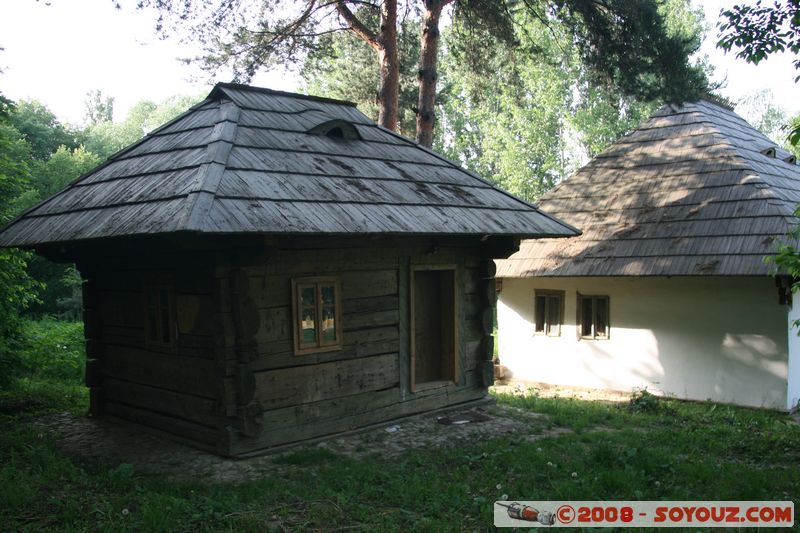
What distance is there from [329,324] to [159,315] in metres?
1.89

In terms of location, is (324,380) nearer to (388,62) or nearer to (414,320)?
(414,320)

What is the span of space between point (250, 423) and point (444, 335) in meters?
3.28

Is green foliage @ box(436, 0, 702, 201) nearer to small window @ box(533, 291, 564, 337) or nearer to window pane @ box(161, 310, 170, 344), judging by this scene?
small window @ box(533, 291, 564, 337)

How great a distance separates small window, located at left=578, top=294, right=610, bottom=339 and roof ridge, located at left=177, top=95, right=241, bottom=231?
23.0 feet

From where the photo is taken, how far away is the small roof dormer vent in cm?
873

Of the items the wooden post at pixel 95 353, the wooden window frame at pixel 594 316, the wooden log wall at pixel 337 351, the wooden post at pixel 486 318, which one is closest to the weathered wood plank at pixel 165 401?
the wooden post at pixel 95 353

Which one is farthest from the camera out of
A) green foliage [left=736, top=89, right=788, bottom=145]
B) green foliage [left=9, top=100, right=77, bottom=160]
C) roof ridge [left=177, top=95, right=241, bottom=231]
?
green foliage [left=736, top=89, right=788, bottom=145]

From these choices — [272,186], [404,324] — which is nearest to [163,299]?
[272,186]

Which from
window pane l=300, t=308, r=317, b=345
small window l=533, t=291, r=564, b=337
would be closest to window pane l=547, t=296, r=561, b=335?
small window l=533, t=291, r=564, b=337

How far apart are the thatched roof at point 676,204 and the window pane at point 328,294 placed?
17.7 ft

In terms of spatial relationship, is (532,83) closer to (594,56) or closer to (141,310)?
(594,56)

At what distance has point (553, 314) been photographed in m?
12.6

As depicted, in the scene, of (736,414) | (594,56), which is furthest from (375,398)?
(594,56)

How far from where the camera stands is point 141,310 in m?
7.89
